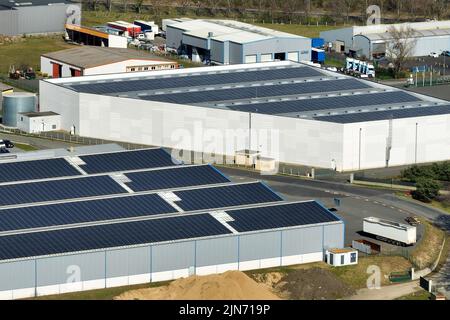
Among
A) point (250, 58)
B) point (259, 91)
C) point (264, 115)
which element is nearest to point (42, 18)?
point (250, 58)

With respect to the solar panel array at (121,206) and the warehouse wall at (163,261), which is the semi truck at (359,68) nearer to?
the solar panel array at (121,206)

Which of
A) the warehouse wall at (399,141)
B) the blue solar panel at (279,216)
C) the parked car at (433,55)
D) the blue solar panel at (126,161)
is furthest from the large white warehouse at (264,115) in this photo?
the parked car at (433,55)

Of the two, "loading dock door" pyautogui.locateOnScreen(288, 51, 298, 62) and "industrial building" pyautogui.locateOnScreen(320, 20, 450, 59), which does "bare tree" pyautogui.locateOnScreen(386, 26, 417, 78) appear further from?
"loading dock door" pyautogui.locateOnScreen(288, 51, 298, 62)

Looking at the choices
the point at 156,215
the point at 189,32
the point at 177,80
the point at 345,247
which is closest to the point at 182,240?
the point at 156,215

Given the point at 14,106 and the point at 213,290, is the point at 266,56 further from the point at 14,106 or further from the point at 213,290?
the point at 213,290

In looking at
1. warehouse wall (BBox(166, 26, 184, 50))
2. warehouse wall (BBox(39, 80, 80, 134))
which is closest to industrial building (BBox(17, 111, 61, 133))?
warehouse wall (BBox(39, 80, 80, 134))

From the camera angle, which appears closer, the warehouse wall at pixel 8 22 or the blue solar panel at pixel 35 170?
the blue solar panel at pixel 35 170

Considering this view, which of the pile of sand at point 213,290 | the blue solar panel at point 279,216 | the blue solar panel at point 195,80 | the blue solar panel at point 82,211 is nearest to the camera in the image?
the pile of sand at point 213,290
